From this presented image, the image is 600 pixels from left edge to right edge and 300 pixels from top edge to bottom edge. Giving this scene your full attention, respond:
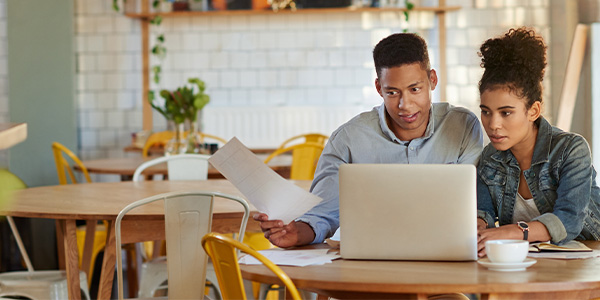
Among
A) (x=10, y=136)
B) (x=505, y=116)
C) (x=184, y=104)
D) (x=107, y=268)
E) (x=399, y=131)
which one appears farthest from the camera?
(x=184, y=104)

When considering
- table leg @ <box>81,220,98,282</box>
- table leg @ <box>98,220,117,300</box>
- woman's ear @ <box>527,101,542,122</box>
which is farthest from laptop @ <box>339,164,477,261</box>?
table leg @ <box>81,220,98,282</box>

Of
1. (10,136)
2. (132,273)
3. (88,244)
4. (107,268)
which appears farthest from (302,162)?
(10,136)

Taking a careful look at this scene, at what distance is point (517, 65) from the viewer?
1.82m

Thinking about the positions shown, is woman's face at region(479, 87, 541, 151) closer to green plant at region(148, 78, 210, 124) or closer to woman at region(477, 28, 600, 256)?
woman at region(477, 28, 600, 256)

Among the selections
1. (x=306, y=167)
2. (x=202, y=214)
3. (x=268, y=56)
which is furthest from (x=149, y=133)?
(x=202, y=214)

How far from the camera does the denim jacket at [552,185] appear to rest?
173 cm

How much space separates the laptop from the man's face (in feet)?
1.50

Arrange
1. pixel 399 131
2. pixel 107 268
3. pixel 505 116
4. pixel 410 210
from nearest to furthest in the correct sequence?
pixel 410 210
pixel 505 116
pixel 399 131
pixel 107 268

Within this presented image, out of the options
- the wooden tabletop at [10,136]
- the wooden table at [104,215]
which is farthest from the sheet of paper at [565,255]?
the wooden tabletop at [10,136]

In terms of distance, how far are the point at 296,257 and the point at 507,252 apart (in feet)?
A: 1.46

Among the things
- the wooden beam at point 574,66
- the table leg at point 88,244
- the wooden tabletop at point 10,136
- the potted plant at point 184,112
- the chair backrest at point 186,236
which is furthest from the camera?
the wooden beam at point 574,66

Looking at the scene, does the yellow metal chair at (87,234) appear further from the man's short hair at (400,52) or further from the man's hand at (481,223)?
the man's hand at (481,223)

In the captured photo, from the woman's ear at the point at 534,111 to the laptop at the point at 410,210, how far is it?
41 centimetres

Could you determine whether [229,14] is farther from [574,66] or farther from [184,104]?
[574,66]
